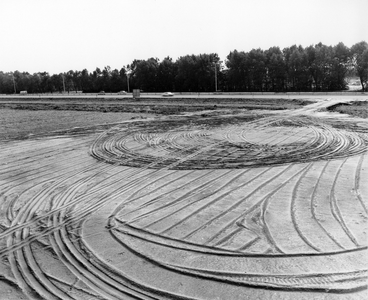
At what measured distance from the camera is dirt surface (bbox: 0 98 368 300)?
5.82 metres

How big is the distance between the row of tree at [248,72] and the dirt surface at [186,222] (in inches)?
2031

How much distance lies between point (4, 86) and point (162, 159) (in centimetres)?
12125

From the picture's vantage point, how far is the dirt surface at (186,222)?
19.1ft

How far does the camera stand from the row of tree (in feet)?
202

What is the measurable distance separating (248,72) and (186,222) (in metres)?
67.2

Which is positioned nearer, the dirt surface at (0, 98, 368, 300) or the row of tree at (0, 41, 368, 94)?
the dirt surface at (0, 98, 368, 300)

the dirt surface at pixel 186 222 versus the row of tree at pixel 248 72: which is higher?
the row of tree at pixel 248 72

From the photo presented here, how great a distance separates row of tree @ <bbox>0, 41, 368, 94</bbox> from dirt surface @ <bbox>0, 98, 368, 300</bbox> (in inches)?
2031

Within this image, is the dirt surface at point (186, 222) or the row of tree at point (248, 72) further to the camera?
the row of tree at point (248, 72)

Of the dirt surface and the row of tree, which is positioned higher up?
the row of tree

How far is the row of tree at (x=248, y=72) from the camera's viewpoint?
2420 inches

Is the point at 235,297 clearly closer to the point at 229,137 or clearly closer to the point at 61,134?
the point at 229,137

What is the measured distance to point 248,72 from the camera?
7169 cm

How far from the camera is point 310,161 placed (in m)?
13.1
